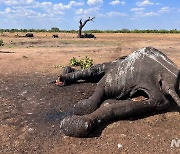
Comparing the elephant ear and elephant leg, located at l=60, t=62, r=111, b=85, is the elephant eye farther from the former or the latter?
elephant leg, located at l=60, t=62, r=111, b=85

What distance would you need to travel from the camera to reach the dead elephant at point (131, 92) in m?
6.21

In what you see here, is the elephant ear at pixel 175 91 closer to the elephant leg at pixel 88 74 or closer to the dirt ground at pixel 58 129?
the dirt ground at pixel 58 129

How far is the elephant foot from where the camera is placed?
572 centimetres

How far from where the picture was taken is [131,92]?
7.18m

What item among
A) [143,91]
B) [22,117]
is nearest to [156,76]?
[143,91]

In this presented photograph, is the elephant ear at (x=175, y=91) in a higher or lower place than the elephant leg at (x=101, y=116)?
higher

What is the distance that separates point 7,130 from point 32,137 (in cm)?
59

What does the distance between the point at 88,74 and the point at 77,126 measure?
10.4 feet

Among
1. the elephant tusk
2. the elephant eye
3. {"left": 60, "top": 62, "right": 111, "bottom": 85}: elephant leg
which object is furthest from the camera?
{"left": 60, "top": 62, "right": 111, "bottom": 85}: elephant leg

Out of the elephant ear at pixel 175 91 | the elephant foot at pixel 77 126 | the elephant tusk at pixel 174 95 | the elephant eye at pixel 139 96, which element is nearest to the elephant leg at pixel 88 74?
the elephant eye at pixel 139 96

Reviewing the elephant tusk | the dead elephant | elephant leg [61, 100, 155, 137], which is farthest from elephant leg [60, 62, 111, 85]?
the elephant tusk

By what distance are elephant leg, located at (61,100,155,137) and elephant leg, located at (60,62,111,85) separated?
153 centimetres

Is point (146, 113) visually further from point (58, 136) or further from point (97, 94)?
point (58, 136)

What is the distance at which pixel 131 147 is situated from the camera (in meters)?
5.56
